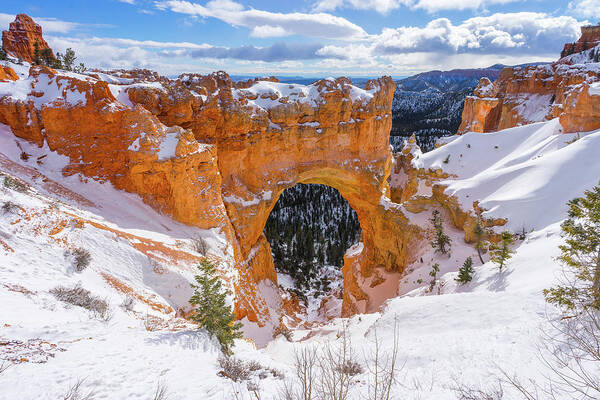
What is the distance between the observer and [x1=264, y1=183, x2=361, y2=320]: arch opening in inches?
1441

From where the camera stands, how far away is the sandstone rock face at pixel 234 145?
52.6ft

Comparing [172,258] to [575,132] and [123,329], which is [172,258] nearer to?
[123,329]

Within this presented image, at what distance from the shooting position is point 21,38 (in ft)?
204

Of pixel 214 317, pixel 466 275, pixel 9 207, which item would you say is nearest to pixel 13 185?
pixel 9 207

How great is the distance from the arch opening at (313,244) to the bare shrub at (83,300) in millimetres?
24294

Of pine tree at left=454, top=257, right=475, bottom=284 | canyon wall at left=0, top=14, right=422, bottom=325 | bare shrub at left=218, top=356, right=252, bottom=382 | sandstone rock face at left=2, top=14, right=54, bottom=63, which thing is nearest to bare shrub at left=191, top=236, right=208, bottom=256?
canyon wall at left=0, top=14, right=422, bottom=325

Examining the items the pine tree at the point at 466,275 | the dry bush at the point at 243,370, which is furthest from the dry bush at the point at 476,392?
the pine tree at the point at 466,275

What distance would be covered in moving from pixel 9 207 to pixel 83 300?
429 centimetres

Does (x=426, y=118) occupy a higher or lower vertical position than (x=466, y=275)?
higher

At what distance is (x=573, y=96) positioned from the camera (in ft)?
91.4

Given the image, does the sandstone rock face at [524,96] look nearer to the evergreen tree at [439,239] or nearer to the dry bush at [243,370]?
the evergreen tree at [439,239]

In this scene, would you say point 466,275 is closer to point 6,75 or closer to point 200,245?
point 200,245

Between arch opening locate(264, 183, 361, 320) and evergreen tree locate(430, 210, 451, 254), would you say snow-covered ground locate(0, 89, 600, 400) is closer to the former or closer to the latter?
evergreen tree locate(430, 210, 451, 254)

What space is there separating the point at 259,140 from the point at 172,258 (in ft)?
44.1
